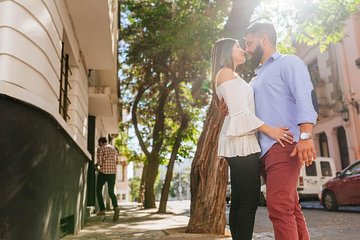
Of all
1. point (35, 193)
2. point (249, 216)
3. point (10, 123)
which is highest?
point (10, 123)

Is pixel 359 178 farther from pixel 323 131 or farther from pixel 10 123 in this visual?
pixel 323 131

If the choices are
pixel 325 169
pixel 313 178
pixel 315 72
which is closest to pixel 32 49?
pixel 313 178

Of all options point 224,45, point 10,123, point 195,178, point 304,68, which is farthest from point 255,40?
point 195,178

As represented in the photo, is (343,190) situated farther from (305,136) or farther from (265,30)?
(305,136)

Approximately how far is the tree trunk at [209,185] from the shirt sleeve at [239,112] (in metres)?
3.17

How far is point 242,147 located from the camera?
3076mm

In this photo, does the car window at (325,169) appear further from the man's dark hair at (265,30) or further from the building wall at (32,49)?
the man's dark hair at (265,30)

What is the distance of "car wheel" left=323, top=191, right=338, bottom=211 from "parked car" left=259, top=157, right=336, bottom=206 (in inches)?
163

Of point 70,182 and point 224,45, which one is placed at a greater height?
point 224,45

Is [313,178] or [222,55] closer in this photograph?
[222,55]

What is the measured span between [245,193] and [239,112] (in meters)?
0.61

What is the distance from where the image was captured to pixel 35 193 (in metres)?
3.83

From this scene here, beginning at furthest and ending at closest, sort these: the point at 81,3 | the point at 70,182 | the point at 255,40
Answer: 1. the point at 81,3
2. the point at 70,182
3. the point at 255,40

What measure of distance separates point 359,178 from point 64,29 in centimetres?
899
